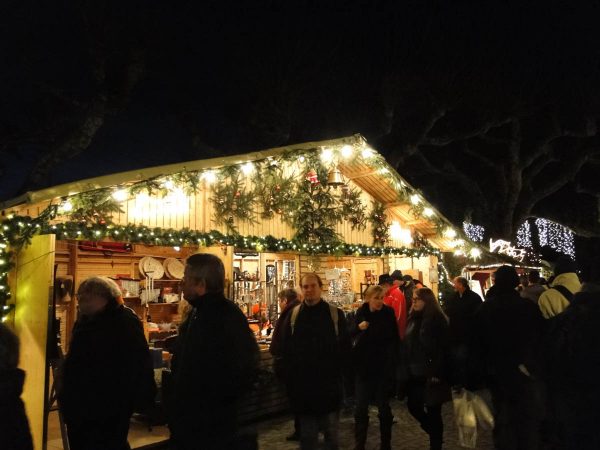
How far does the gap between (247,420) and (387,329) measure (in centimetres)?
285

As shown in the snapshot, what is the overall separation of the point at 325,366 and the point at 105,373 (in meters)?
A: 1.83

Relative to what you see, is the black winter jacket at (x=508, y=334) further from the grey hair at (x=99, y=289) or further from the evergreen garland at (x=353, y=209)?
the evergreen garland at (x=353, y=209)

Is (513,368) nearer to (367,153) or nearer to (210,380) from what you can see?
(210,380)

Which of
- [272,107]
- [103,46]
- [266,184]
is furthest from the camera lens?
[272,107]

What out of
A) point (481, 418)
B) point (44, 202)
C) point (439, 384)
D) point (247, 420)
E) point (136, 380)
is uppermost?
point (44, 202)

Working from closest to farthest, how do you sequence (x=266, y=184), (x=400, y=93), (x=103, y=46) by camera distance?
(x=266, y=184) < (x=103, y=46) < (x=400, y=93)

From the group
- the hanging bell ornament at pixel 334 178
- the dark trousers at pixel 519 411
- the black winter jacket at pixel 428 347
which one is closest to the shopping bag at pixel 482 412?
the black winter jacket at pixel 428 347

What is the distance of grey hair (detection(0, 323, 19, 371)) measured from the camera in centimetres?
235

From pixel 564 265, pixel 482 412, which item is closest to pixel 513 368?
pixel 482 412

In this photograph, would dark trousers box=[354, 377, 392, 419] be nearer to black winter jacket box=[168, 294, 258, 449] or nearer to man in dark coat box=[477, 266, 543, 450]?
man in dark coat box=[477, 266, 543, 450]

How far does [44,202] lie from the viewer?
544cm

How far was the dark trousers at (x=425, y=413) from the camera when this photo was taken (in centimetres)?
521

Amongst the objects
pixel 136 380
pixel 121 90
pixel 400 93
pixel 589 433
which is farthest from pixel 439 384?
pixel 400 93

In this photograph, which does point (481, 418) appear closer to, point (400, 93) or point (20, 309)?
point (20, 309)
